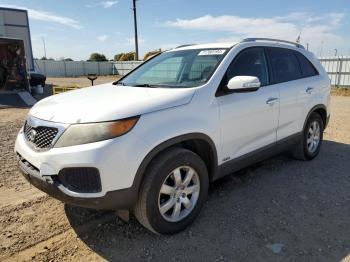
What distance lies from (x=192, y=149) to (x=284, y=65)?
6.84 feet

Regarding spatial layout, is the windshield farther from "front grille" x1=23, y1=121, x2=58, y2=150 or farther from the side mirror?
"front grille" x1=23, y1=121, x2=58, y2=150

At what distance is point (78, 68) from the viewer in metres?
43.8

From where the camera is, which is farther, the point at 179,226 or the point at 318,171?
the point at 318,171

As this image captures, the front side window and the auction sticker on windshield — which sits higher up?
the auction sticker on windshield

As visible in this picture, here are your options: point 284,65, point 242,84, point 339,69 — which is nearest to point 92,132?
point 242,84

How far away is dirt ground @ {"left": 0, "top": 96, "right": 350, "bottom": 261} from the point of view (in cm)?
294

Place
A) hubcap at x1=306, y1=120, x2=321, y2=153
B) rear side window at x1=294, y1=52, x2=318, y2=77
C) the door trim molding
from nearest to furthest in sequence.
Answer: the door trim molding
rear side window at x1=294, y1=52, x2=318, y2=77
hubcap at x1=306, y1=120, x2=321, y2=153

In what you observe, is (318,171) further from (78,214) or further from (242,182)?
(78,214)

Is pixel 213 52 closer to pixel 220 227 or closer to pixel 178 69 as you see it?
pixel 178 69

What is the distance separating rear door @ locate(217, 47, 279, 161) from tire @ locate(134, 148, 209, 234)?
48cm

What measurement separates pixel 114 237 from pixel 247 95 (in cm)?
206

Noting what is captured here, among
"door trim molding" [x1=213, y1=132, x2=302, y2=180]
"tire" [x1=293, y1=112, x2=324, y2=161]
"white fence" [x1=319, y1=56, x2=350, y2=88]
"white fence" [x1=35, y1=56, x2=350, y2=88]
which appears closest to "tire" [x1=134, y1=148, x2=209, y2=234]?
"door trim molding" [x1=213, y1=132, x2=302, y2=180]

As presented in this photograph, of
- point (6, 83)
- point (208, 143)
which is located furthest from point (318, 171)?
point (6, 83)

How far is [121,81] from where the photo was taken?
14.2 ft
